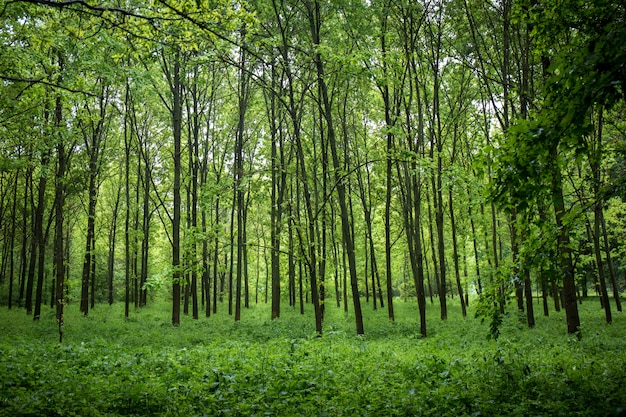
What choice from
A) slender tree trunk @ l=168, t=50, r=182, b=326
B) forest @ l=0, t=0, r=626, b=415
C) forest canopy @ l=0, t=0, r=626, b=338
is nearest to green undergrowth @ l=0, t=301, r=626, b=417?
forest @ l=0, t=0, r=626, b=415

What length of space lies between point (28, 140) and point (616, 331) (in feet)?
71.3

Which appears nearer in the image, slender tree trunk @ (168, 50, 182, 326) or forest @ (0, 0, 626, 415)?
forest @ (0, 0, 626, 415)

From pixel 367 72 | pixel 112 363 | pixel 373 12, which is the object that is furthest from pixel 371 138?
pixel 112 363

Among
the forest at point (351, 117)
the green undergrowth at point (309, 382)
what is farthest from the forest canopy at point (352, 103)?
the green undergrowth at point (309, 382)

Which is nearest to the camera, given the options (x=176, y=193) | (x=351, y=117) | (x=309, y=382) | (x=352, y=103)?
(x=309, y=382)

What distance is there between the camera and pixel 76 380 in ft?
21.0

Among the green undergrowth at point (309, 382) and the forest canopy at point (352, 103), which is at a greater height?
the forest canopy at point (352, 103)

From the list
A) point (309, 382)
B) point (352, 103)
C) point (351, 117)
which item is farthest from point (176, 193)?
point (309, 382)

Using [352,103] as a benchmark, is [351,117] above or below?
below

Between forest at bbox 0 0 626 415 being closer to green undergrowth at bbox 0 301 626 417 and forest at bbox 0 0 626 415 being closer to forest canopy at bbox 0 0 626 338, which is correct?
forest canopy at bbox 0 0 626 338

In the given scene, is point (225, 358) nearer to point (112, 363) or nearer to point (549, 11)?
point (112, 363)

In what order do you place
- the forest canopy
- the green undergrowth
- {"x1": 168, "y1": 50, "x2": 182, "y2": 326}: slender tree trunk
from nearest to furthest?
the forest canopy
the green undergrowth
{"x1": 168, "y1": 50, "x2": 182, "y2": 326}: slender tree trunk

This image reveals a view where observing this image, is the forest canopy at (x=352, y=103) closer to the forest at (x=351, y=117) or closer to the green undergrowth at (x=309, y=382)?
the forest at (x=351, y=117)

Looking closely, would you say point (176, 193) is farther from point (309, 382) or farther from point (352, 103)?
point (309, 382)
